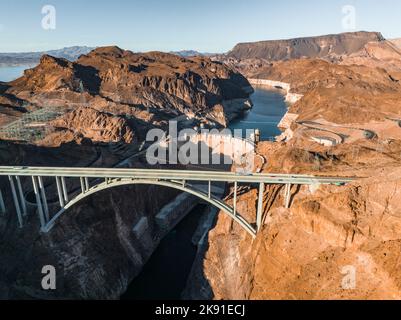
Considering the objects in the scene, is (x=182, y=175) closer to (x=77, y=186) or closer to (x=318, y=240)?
(x=318, y=240)

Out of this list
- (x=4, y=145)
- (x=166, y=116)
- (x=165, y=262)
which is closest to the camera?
(x=165, y=262)

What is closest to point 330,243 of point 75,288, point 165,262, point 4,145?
point 165,262

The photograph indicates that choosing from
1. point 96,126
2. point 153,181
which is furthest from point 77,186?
point 96,126

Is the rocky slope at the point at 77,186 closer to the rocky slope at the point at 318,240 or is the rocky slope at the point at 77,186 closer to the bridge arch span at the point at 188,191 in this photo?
the bridge arch span at the point at 188,191

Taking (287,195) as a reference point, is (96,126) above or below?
above

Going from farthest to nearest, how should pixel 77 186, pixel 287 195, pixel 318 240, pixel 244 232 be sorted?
pixel 77 186 → pixel 244 232 → pixel 287 195 → pixel 318 240

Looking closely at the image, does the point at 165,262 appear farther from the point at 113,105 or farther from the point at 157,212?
the point at 113,105

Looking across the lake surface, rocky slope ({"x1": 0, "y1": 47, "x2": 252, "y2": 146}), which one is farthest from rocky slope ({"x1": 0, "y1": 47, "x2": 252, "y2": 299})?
the lake surface

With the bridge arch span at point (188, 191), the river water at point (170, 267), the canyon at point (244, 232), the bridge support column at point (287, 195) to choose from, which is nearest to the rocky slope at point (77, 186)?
the canyon at point (244, 232)

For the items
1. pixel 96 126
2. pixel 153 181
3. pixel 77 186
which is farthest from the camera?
pixel 96 126

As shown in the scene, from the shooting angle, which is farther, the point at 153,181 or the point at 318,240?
the point at 153,181
